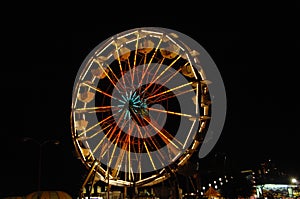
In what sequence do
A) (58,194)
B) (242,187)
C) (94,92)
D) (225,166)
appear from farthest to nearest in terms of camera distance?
(242,187)
(225,166)
(58,194)
(94,92)

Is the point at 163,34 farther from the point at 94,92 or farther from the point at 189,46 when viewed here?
the point at 94,92

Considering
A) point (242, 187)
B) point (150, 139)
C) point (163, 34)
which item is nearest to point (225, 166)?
point (242, 187)

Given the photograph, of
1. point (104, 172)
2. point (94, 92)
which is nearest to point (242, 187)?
point (104, 172)

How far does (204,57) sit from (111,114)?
5.90 metres

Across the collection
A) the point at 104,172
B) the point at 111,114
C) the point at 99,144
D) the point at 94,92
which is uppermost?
the point at 94,92

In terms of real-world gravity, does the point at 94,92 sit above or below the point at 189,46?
below

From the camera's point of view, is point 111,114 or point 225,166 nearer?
point 111,114

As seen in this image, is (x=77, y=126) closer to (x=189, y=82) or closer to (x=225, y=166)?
(x=189, y=82)

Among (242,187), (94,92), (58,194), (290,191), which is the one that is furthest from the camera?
(290,191)

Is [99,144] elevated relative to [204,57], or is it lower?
lower

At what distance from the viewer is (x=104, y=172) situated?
1902 cm

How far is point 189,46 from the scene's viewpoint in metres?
17.9

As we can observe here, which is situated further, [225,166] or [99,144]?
[225,166]

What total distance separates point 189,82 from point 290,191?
41313mm
